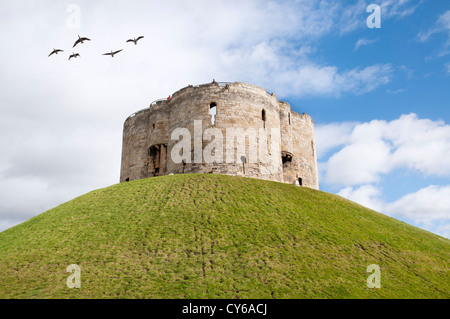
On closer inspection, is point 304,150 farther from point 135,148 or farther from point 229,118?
point 135,148

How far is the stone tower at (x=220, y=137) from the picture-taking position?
99.9ft

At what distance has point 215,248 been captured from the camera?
18.1 meters

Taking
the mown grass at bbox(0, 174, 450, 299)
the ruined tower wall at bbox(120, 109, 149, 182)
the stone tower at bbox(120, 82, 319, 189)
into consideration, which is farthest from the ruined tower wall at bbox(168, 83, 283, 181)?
the ruined tower wall at bbox(120, 109, 149, 182)

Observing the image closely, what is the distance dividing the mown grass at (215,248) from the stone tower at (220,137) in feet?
Result: 11.8

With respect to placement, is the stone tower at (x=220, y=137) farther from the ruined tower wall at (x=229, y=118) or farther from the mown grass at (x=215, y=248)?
the mown grass at (x=215, y=248)

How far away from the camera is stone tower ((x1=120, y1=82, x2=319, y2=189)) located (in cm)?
3045

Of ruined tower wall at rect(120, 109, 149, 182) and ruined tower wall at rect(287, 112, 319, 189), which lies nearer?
ruined tower wall at rect(120, 109, 149, 182)

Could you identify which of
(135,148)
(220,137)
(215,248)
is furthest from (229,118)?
(215,248)

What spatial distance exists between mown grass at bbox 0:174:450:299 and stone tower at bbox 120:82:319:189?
11.8 ft

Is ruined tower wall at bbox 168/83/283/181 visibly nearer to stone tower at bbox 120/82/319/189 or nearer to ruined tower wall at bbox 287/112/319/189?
stone tower at bbox 120/82/319/189

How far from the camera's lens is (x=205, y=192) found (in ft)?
82.9

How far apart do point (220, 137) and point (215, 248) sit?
45.5 feet
